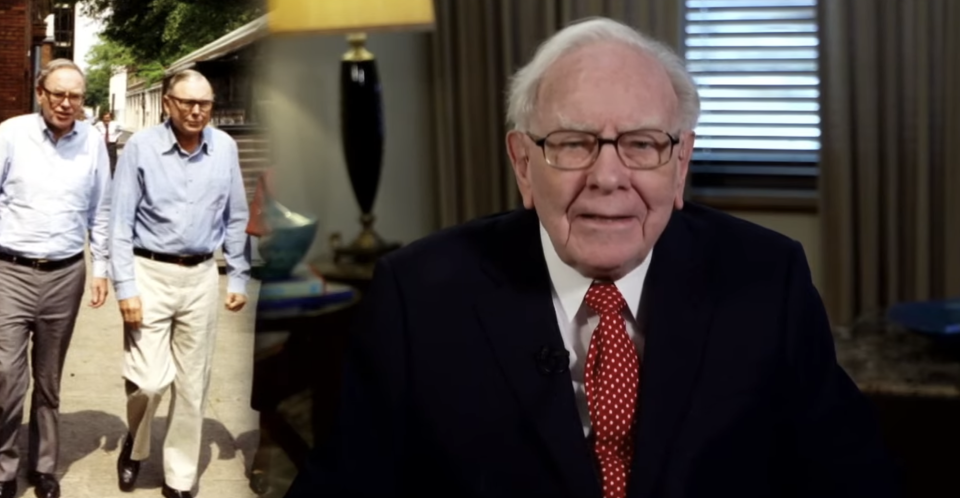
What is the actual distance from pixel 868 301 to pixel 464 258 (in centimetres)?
87

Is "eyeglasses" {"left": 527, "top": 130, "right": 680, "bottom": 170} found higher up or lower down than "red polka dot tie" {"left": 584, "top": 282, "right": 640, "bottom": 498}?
higher up

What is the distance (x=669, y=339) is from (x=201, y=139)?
0.97 meters

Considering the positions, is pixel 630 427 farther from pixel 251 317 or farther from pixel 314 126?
pixel 251 317

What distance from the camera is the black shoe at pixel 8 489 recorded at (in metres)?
1.75

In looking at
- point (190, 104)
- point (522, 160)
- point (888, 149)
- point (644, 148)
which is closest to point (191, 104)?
point (190, 104)

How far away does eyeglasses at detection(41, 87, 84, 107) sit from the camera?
1634 millimetres

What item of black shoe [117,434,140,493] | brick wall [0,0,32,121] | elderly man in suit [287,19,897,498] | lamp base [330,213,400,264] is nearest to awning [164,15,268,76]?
brick wall [0,0,32,121]

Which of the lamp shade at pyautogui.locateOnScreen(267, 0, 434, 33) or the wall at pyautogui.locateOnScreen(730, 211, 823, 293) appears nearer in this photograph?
the lamp shade at pyautogui.locateOnScreen(267, 0, 434, 33)

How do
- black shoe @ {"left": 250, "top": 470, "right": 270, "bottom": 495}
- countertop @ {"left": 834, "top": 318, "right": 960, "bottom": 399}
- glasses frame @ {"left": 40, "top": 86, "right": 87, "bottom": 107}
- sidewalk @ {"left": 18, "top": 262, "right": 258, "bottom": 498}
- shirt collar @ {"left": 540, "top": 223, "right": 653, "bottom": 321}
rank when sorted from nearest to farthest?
shirt collar @ {"left": 540, "top": 223, "right": 653, "bottom": 321}
countertop @ {"left": 834, "top": 318, "right": 960, "bottom": 399}
glasses frame @ {"left": 40, "top": 86, "right": 87, "bottom": 107}
sidewalk @ {"left": 18, "top": 262, "right": 258, "bottom": 498}
black shoe @ {"left": 250, "top": 470, "right": 270, "bottom": 495}

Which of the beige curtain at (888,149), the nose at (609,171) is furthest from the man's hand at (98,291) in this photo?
the beige curtain at (888,149)

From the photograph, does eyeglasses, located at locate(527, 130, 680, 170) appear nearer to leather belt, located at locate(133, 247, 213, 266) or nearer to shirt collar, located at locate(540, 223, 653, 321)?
shirt collar, located at locate(540, 223, 653, 321)

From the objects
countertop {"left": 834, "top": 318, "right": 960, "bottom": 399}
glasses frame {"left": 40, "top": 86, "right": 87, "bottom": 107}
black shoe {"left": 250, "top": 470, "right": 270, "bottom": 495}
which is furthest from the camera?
black shoe {"left": 250, "top": 470, "right": 270, "bottom": 495}

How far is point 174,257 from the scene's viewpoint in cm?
176

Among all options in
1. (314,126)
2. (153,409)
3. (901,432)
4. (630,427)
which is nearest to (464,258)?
(630,427)
